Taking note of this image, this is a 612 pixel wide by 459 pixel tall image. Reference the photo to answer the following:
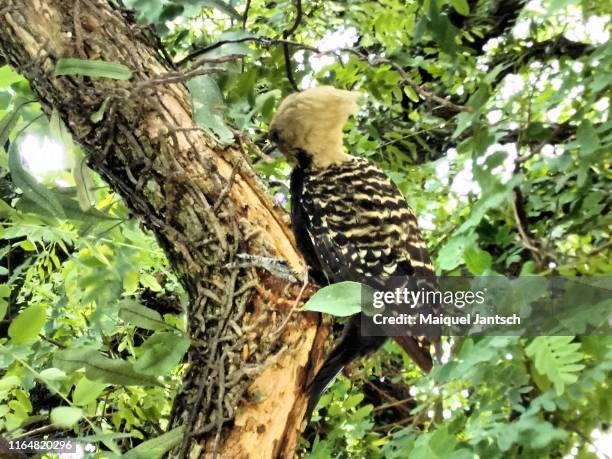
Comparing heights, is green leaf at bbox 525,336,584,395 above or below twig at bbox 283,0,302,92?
below

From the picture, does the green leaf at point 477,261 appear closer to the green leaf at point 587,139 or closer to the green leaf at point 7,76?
the green leaf at point 587,139

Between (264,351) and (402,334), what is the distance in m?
0.22

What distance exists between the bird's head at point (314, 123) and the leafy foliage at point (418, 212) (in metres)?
0.06

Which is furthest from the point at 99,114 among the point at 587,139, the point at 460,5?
the point at 587,139

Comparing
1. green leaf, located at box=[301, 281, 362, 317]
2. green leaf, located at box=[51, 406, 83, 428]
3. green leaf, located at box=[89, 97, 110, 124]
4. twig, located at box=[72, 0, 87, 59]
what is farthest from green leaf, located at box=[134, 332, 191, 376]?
twig, located at box=[72, 0, 87, 59]

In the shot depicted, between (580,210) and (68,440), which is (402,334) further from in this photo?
(68,440)

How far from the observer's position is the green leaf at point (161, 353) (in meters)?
0.82

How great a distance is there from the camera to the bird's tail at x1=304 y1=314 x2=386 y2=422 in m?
0.94

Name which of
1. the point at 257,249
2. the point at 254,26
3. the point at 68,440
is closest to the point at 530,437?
the point at 257,249

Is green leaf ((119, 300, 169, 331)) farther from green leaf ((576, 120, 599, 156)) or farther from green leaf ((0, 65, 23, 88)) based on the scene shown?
green leaf ((576, 120, 599, 156))

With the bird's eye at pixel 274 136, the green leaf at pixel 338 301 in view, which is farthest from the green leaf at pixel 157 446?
the bird's eye at pixel 274 136

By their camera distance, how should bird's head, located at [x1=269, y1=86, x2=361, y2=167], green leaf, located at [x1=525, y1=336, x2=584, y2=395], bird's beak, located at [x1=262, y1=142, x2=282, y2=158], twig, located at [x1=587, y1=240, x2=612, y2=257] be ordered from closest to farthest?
green leaf, located at [x1=525, y1=336, x2=584, y2=395] → twig, located at [x1=587, y1=240, x2=612, y2=257] → bird's head, located at [x1=269, y1=86, x2=361, y2=167] → bird's beak, located at [x1=262, y1=142, x2=282, y2=158]

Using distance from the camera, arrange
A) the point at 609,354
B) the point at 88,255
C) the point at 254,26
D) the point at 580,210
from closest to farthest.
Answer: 1. the point at 609,354
2. the point at 580,210
3. the point at 88,255
4. the point at 254,26

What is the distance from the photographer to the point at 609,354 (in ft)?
2.17
